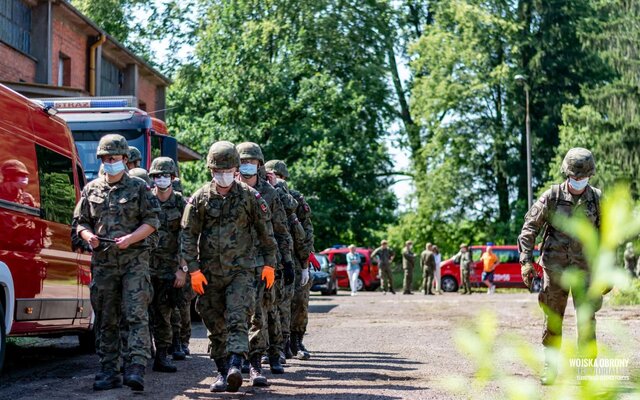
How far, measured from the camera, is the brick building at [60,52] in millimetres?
24844

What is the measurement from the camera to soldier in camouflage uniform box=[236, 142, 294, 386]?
845 cm

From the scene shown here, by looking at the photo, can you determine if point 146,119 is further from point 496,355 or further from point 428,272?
point 428,272

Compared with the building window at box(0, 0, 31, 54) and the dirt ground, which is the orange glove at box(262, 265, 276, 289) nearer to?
the dirt ground

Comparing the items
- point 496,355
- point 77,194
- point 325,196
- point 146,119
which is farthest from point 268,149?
point 496,355

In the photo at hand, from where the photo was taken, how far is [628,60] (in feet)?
129

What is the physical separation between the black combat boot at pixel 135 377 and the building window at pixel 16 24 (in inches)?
708

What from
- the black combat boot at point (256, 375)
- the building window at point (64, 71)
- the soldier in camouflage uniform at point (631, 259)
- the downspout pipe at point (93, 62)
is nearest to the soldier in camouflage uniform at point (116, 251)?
the black combat boot at point (256, 375)

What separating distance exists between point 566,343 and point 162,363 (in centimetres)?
822

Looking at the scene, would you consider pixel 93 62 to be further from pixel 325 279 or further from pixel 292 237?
pixel 292 237

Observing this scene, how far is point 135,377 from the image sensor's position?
7.47 m

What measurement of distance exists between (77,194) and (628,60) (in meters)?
32.8

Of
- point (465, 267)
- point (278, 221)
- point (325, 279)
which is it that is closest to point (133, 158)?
point (278, 221)

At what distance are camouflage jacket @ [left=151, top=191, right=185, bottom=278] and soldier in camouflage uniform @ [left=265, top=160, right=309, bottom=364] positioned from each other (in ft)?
3.07

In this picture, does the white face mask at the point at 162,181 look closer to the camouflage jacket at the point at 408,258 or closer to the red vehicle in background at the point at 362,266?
the camouflage jacket at the point at 408,258
